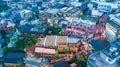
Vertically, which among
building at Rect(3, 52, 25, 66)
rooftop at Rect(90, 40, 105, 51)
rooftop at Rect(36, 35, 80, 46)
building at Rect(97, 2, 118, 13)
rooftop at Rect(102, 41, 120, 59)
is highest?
building at Rect(97, 2, 118, 13)

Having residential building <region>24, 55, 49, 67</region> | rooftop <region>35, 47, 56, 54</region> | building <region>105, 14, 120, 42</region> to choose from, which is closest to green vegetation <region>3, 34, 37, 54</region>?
rooftop <region>35, 47, 56, 54</region>

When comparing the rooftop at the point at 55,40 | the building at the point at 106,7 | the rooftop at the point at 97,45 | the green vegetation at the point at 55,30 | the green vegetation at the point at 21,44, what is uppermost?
the building at the point at 106,7

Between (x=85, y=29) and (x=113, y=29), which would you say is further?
(x=85, y=29)

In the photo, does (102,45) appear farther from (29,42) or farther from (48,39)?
(29,42)

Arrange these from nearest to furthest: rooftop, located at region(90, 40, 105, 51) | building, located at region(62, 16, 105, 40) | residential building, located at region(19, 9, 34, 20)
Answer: rooftop, located at region(90, 40, 105, 51) < building, located at region(62, 16, 105, 40) < residential building, located at region(19, 9, 34, 20)

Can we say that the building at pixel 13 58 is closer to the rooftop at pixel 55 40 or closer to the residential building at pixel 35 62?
the residential building at pixel 35 62

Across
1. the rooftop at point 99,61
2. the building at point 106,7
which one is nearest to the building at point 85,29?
the rooftop at point 99,61

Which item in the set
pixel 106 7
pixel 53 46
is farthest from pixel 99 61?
pixel 106 7

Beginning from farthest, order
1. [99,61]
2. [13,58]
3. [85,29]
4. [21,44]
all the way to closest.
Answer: [21,44] → [85,29] → [13,58] → [99,61]

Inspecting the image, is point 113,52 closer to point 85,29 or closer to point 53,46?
point 53,46

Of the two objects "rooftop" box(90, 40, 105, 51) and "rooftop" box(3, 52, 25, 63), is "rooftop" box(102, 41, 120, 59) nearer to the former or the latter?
"rooftop" box(90, 40, 105, 51)
